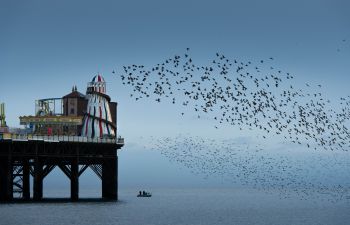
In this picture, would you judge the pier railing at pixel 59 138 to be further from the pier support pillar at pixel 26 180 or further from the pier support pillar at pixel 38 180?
the pier support pillar at pixel 26 180

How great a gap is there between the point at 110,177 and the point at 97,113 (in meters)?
11.3

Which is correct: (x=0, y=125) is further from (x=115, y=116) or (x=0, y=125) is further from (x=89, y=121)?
(x=115, y=116)

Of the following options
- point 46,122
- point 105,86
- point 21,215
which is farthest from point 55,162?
point 21,215

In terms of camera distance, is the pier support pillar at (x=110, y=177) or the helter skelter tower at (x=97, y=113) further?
the pier support pillar at (x=110, y=177)

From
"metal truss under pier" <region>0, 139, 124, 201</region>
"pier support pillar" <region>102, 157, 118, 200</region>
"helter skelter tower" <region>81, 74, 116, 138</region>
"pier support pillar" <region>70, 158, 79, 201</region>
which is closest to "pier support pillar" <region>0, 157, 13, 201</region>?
"metal truss under pier" <region>0, 139, 124, 201</region>

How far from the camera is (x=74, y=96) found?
144000mm

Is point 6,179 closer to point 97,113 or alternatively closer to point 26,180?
point 26,180

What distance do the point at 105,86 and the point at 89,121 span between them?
7.27 m

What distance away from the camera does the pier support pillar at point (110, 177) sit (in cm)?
13188

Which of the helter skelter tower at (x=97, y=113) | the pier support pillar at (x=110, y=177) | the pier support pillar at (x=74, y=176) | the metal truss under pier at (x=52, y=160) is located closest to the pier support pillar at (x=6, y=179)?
the metal truss under pier at (x=52, y=160)

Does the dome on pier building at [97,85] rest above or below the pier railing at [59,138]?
above

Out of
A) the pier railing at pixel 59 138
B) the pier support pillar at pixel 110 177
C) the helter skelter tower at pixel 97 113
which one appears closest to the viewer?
the pier railing at pixel 59 138

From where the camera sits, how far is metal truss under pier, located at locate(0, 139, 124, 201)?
122m

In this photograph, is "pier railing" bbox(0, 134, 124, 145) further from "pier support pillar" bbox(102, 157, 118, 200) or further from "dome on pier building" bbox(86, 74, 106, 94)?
"dome on pier building" bbox(86, 74, 106, 94)
